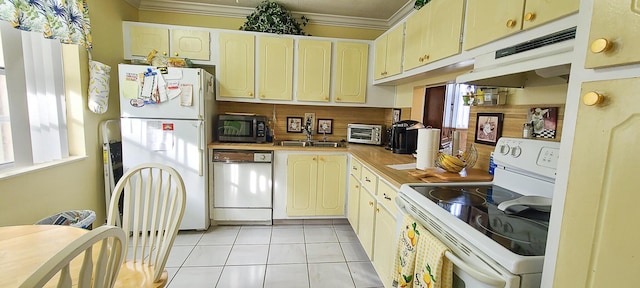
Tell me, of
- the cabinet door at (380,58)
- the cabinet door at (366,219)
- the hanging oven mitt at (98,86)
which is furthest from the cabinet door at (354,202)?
the hanging oven mitt at (98,86)

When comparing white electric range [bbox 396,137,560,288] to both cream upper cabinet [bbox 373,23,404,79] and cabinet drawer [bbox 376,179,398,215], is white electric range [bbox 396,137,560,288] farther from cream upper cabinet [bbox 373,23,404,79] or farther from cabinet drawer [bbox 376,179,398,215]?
cream upper cabinet [bbox 373,23,404,79]

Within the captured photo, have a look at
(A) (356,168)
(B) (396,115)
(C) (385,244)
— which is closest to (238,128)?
(A) (356,168)

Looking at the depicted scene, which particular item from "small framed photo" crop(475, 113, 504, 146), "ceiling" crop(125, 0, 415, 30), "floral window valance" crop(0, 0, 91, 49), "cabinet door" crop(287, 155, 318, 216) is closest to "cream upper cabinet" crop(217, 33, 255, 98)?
"ceiling" crop(125, 0, 415, 30)

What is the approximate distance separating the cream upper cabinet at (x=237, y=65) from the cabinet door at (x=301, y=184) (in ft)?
3.06

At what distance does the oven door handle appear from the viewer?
0.76 metres

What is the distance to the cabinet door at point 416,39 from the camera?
1.97 metres

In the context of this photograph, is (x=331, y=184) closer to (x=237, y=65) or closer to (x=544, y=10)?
(x=237, y=65)

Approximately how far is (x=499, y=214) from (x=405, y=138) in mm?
1477

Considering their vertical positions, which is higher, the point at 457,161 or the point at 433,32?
the point at 433,32

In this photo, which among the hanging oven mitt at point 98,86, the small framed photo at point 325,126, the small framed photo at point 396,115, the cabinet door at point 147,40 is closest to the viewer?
the hanging oven mitt at point 98,86

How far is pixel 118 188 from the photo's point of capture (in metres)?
1.29

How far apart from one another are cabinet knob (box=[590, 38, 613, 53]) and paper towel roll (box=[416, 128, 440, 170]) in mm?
1128

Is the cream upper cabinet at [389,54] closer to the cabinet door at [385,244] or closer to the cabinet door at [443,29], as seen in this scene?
the cabinet door at [443,29]

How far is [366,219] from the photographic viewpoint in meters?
2.14
